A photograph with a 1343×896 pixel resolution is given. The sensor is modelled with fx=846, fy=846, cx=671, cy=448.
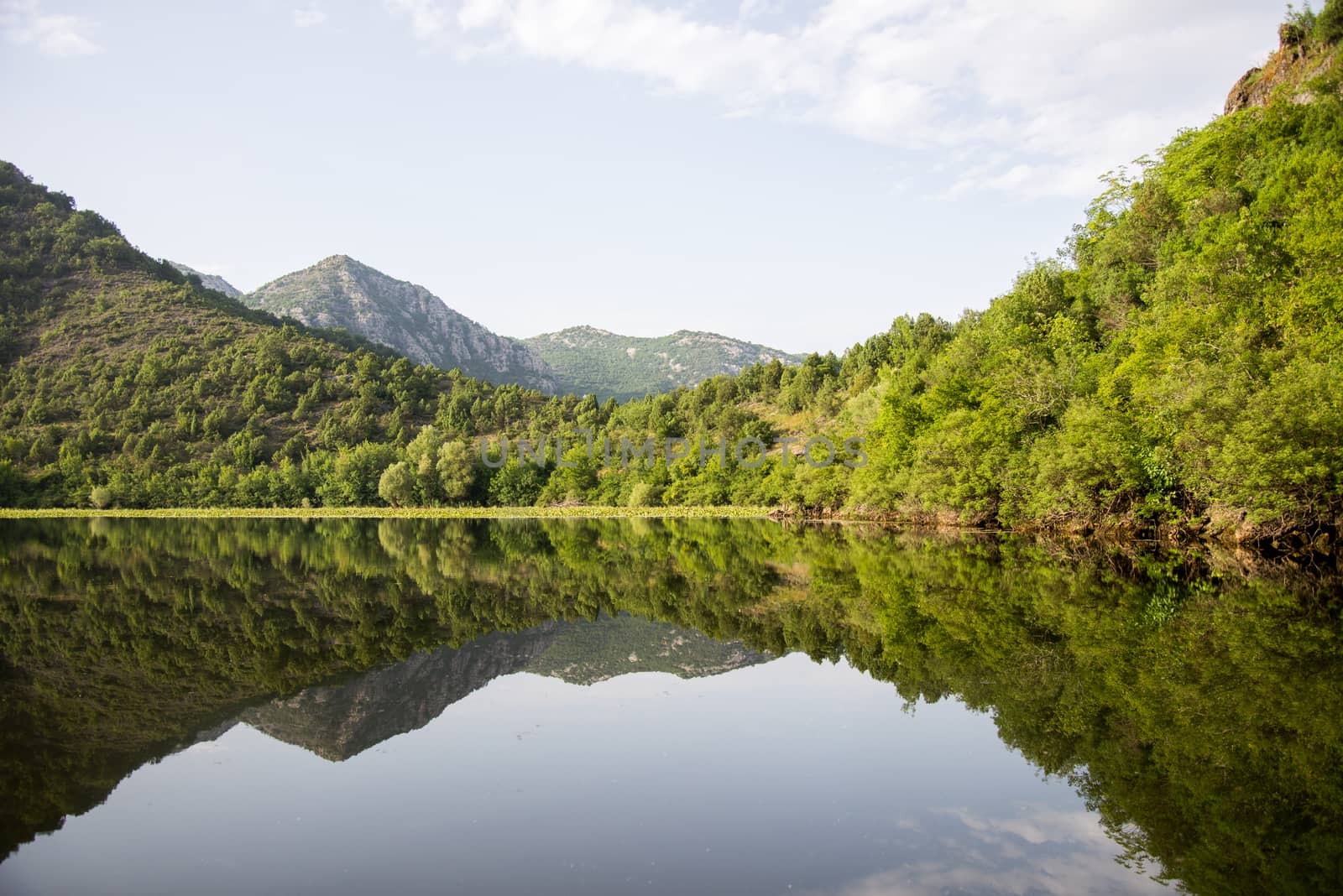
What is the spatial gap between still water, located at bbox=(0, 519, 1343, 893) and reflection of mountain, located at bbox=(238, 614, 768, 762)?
0.08 metres

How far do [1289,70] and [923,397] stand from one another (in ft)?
95.0

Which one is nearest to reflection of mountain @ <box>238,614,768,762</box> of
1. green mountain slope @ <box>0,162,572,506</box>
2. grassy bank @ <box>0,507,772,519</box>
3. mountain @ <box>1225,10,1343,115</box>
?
mountain @ <box>1225,10,1343,115</box>

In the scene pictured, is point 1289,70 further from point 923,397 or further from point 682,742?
point 682,742

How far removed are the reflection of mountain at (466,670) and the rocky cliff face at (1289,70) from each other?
163ft

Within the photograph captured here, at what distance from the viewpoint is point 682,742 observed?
9.90 meters

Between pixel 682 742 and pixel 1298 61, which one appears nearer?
pixel 682 742

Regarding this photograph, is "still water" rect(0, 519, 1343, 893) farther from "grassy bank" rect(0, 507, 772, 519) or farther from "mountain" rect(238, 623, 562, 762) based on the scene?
"grassy bank" rect(0, 507, 772, 519)

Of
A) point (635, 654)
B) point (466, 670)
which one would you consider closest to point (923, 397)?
point (635, 654)

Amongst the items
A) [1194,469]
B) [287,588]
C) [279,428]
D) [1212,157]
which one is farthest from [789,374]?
[287,588]

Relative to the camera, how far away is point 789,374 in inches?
4882

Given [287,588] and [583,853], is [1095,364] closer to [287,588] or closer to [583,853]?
[287,588]

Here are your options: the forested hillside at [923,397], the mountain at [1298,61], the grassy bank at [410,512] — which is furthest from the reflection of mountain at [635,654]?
the grassy bank at [410,512]

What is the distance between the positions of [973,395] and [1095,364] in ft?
27.9

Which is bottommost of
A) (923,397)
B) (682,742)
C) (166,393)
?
(682,742)
